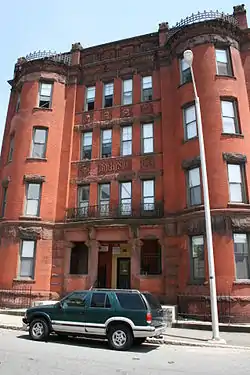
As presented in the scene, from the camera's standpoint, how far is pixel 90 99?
23.7 meters

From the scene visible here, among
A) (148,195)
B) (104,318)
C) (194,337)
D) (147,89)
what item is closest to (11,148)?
(147,89)

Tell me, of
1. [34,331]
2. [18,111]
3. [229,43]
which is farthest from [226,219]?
[18,111]

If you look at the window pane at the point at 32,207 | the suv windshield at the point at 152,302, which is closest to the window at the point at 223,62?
the window pane at the point at 32,207

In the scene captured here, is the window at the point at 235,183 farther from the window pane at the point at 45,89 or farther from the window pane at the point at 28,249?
the window pane at the point at 45,89

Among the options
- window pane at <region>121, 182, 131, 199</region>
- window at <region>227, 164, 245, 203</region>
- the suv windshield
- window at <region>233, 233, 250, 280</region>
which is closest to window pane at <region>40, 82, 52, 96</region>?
window pane at <region>121, 182, 131, 199</region>

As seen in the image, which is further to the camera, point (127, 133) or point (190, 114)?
point (127, 133)

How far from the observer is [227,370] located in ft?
26.5

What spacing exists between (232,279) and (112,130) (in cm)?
1201

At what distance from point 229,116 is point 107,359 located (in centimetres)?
1442

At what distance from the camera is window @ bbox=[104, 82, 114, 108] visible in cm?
2312

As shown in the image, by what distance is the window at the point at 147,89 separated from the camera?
22.1m

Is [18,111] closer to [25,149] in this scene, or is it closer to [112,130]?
[25,149]

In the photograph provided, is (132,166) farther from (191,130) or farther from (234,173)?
(234,173)

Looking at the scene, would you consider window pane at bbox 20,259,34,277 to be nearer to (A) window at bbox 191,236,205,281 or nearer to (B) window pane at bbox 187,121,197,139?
(A) window at bbox 191,236,205,281
